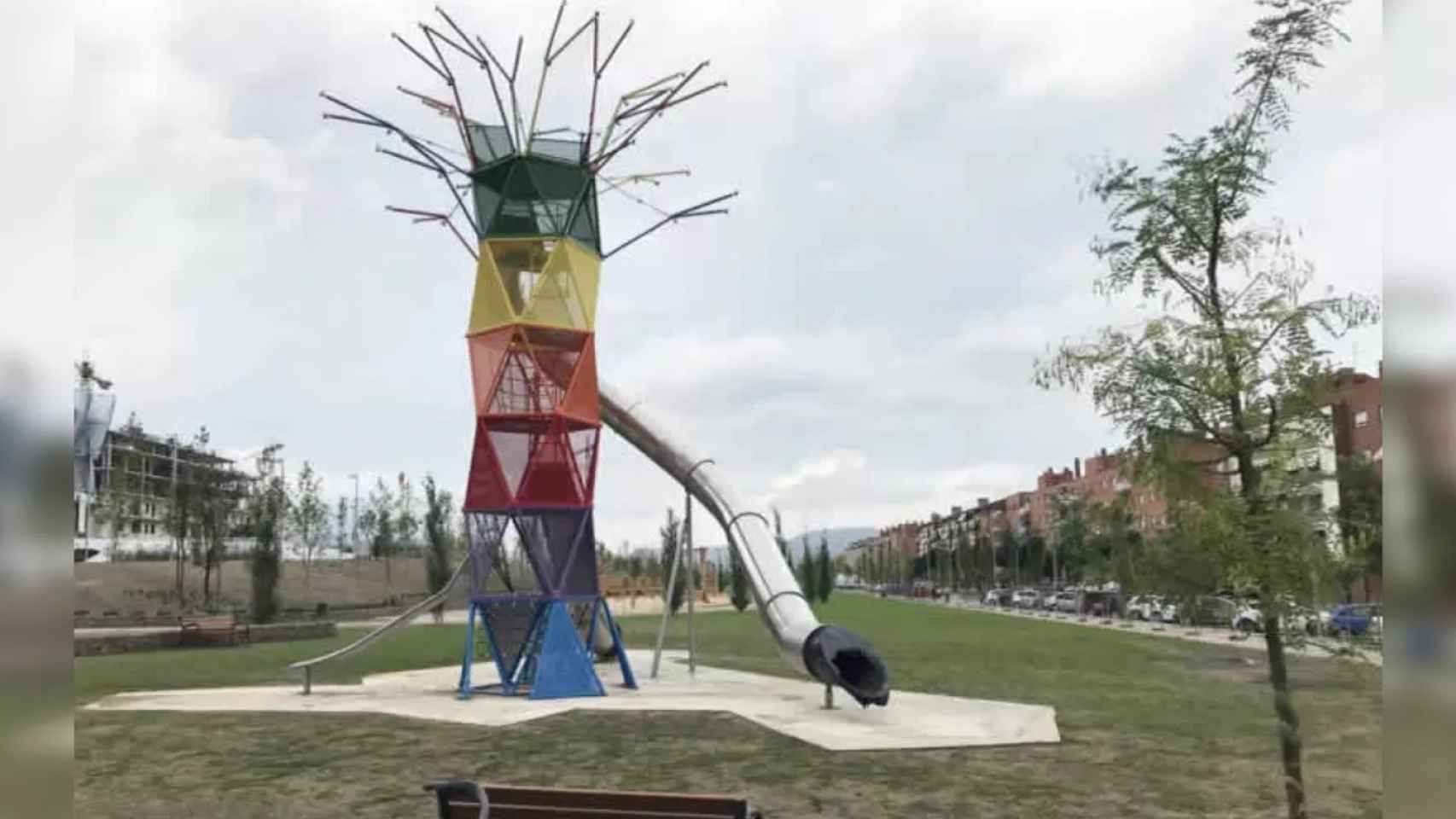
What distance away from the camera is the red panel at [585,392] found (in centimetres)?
1934

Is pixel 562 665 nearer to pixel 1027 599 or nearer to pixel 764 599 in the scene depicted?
pixel 764 599

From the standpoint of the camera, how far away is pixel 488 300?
768 inches

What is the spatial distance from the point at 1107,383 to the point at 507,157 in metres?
14.8

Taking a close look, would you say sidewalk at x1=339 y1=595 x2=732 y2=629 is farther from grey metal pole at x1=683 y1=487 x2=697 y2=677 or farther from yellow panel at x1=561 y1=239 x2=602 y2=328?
yellow panel at x1=561 y1=239 x2=602 y2=328

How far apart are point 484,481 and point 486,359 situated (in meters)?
2.22

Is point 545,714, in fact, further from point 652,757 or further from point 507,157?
point 507,157

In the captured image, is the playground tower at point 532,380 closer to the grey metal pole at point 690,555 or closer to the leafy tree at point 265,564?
the grey metal pole at point 690,555

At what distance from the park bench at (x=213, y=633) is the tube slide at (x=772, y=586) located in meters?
16.3

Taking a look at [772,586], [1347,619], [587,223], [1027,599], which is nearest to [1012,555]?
[1027,599]

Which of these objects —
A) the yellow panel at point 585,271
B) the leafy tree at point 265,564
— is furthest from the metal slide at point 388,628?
the leafy tree at point 265,564

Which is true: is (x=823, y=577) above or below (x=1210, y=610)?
below

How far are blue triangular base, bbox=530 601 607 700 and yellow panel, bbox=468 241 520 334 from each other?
515 cm

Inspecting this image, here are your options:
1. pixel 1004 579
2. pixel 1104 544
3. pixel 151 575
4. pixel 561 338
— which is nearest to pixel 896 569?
pixel 1004 579

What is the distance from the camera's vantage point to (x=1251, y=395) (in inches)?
255
